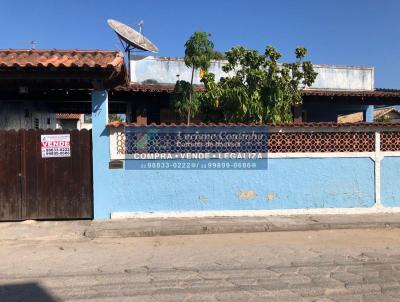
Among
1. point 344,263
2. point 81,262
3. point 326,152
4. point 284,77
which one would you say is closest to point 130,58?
point 284,77

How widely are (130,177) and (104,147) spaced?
0.82 m

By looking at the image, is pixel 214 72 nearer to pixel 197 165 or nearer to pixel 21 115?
A: pixel 21 115

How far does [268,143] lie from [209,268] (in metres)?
4.25

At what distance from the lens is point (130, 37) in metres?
14.4

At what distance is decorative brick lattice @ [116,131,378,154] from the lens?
9.30m

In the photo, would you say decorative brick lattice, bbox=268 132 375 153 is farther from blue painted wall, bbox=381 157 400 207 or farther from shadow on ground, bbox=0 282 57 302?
shadow on ground, bbox=0 282 57 302

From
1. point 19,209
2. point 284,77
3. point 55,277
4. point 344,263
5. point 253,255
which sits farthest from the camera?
point 284,77

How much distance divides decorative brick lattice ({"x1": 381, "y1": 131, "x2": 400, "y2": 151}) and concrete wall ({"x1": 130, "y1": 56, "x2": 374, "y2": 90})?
25.6 ft

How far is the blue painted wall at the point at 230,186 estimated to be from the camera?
9180mm

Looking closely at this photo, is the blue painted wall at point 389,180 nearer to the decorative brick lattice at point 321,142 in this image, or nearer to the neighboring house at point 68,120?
the decorative brick lattice at point 321,142

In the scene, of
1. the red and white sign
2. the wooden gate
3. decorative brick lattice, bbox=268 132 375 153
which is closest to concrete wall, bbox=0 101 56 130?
the wooden gate

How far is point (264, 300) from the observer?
15.3ft

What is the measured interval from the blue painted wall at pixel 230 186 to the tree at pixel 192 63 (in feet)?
8.97

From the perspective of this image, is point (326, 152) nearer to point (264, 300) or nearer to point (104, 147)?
point (104, 147)
